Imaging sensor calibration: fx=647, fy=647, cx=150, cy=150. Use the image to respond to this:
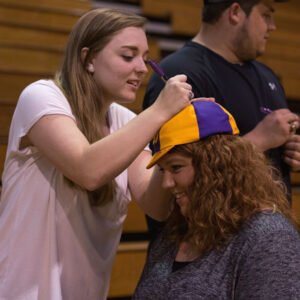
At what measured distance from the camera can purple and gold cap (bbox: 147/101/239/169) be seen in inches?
38.2

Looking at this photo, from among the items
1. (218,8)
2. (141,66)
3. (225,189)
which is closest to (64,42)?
(218,8)

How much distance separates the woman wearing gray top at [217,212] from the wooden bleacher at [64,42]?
0.86 metres

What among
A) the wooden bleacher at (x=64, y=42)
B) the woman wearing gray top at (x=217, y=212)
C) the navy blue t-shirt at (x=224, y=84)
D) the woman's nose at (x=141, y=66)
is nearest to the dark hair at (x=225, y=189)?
the woman wearing gray top at (x=217, y=212)

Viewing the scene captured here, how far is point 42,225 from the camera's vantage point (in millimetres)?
1084

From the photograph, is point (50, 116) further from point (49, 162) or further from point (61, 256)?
point (61, 256)

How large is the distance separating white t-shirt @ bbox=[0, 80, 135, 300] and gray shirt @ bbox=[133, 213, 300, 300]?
163 mm

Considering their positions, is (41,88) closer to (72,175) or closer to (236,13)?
(72,175)

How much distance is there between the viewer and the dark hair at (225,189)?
96 cm

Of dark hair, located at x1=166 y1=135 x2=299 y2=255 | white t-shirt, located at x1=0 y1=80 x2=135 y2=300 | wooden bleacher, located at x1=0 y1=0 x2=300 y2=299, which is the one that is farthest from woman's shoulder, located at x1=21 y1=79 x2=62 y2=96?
wooden bleacher, located at x1=0 y1=0 x2=300 y2=299

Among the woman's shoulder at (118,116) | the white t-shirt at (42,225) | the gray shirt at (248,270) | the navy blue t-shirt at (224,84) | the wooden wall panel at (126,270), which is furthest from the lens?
the wooden wall panel at (126,270)

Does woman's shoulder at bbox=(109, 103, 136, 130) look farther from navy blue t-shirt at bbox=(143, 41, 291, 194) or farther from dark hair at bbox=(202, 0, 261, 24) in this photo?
dark hair at bbox=(202, 0, 261, 24)

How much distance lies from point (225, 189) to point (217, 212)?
0.04m

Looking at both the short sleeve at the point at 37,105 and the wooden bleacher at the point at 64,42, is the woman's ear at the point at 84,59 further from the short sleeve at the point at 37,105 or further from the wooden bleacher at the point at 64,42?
the wooden bleacher at the point at 64,42

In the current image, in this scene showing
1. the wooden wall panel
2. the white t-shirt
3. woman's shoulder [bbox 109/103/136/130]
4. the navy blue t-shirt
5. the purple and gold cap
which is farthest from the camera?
the wooden wall panel
